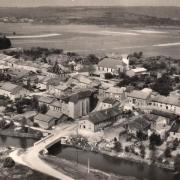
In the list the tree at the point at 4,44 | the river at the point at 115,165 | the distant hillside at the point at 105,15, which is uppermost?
the distant hillside at the point at 105,15

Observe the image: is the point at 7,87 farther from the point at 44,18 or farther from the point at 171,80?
the point at 44,18

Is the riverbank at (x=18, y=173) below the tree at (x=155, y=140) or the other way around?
below

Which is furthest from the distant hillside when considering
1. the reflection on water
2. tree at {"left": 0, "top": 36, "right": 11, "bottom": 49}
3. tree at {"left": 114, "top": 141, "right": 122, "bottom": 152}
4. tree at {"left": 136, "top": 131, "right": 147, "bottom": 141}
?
the reflection on water

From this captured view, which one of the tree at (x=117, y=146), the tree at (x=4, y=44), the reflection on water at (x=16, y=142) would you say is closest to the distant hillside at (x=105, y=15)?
the tree at (x=4, y=44)

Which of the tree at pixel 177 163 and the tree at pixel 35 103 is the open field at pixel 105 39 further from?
the tree at pixel 177 163

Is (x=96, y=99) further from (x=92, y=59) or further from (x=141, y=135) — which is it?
(x=92, y=59)

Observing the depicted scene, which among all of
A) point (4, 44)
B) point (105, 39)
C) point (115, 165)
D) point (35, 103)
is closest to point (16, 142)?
point (35, 103)

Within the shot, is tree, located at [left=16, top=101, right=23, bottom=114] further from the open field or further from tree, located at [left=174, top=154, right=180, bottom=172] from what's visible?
the open field
